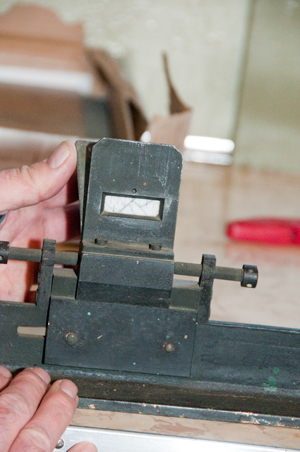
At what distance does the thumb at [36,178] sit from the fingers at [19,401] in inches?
8.1

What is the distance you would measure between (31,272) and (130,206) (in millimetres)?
264

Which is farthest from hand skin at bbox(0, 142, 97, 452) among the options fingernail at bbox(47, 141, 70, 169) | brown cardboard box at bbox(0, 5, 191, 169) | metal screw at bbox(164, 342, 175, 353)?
brown cardboard box at bbox(0, 5, 191, 169)

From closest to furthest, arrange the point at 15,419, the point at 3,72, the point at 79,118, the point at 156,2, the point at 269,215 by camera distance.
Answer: the point at 15,419 → the point at 269,215 → the point at 79,118 → the point at 3,72 → the point at 156,2

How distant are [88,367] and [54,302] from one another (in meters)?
0.09

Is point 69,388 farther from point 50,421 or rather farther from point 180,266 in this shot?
point 180,266

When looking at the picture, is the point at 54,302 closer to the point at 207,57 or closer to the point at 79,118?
the point at 79,118

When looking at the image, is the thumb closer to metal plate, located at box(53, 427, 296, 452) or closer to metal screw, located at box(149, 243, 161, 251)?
metal screw, located at box(149, 243, 161, 251)

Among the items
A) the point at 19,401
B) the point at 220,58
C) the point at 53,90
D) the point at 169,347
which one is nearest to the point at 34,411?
the point at 19,401

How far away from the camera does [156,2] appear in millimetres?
2783

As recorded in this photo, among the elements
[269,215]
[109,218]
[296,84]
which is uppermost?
[296,84]

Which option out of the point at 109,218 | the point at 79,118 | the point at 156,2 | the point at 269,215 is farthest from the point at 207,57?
the point at 109,218

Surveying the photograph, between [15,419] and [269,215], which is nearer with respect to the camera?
[15,419]

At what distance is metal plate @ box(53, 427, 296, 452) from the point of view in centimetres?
48

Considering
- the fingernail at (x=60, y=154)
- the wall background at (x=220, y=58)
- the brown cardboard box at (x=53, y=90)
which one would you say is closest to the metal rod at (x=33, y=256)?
the fingernail at (x=60, y=154)
